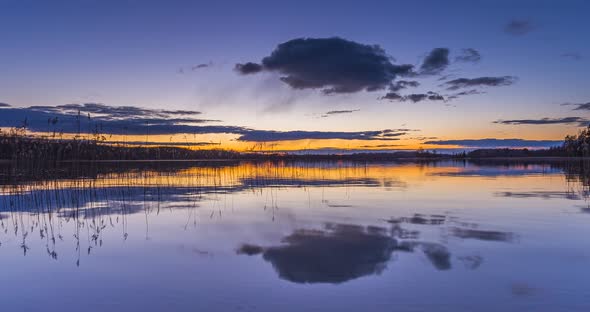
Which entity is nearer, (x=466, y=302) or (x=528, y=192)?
(x=466, y=302)

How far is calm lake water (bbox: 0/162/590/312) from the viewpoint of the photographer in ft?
24.0

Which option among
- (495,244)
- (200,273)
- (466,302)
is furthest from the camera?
(495,244)

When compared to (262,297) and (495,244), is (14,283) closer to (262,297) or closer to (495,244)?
(262,297)

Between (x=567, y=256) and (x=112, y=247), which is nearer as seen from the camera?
(x=567, y=256)

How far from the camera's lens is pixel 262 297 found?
7469mm

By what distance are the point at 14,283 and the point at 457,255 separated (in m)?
→ 9.38

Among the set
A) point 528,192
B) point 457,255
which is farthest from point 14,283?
point 528,192

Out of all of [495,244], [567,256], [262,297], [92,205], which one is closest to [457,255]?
[495,244]

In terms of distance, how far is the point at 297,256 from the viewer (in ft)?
33.0

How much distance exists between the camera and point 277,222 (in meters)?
14.8

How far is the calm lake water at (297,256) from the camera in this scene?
24.0 feet

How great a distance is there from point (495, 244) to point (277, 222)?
6.90 meters

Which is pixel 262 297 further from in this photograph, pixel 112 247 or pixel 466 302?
pixel 112 247

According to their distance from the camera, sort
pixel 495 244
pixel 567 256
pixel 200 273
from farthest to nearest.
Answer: pixel 495 244 → pixel 567 256 → pixel 200 273
